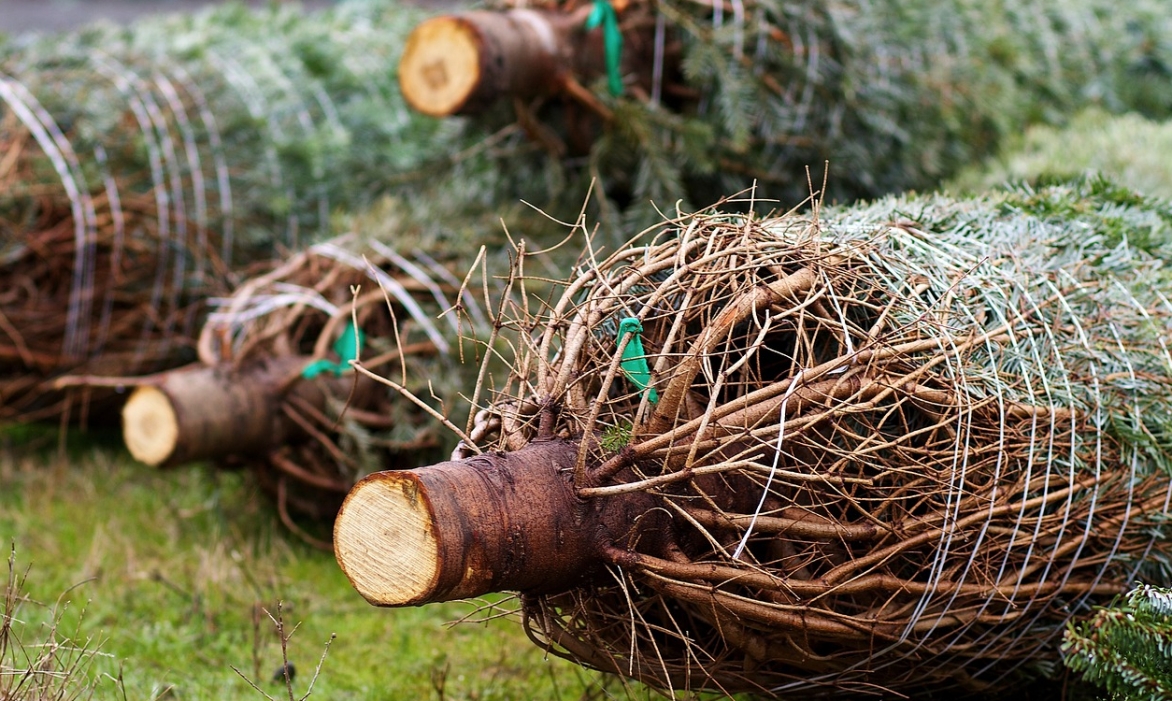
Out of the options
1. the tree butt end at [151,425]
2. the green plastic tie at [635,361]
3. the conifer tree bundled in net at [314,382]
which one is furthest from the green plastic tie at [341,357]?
the green plastic tie at [635,361]

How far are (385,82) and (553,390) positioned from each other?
3.62 m

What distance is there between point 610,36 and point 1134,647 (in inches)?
104

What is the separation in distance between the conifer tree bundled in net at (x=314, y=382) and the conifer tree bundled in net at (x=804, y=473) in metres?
1.22

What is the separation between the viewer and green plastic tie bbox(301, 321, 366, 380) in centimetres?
361

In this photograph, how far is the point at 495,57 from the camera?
3.94 meters

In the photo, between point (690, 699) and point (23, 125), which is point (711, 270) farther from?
point (23, 125)

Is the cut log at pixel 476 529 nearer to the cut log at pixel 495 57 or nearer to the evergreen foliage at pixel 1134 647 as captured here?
the evergreen foliage at pixel 1134 647

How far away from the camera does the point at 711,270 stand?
2336 millimetres

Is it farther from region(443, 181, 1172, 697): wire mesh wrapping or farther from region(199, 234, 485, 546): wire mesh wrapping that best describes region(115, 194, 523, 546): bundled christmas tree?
region(443, 181, 1172, 697): wire mesh wrapping

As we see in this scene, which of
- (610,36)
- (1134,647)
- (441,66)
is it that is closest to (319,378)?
(441,66)

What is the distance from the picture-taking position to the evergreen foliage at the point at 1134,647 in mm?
2160

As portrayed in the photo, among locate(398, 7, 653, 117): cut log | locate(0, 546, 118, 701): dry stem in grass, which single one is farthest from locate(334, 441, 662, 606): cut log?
locate(398, 7, 653, 117): cut log

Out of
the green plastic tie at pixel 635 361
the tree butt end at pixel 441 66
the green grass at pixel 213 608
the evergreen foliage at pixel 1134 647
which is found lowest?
the green grass at pixel 213 608

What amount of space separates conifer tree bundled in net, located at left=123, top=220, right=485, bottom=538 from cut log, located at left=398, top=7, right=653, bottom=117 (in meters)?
0.55
